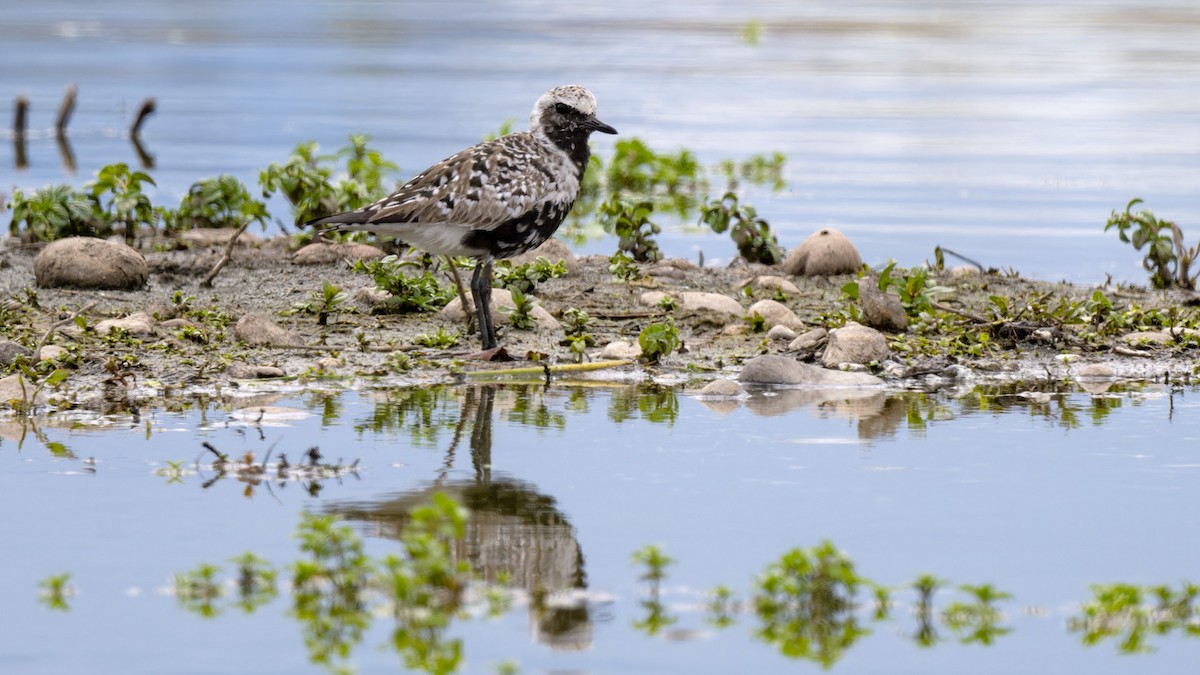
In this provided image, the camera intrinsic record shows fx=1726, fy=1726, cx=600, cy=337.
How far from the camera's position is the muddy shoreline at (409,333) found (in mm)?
8352

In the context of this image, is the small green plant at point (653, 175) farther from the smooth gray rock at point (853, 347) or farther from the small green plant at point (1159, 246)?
the smooth gray rock at point (853, 347)

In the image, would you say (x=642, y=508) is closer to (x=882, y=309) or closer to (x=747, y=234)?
(x=882, y=309)

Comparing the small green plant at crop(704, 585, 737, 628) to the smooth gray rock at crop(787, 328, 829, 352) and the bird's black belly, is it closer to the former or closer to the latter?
the smooth gray rock at crop(787, 328, 829, 352)

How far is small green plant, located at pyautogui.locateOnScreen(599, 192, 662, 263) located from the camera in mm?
11406

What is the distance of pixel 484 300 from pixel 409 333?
0.68m

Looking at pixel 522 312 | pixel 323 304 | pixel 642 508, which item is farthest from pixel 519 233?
pixel 642 508

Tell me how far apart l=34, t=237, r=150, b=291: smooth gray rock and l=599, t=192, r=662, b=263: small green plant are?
3116 mm

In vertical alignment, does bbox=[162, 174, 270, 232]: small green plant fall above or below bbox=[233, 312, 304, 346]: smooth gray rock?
above

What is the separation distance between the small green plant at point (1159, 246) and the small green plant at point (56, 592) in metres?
7.47

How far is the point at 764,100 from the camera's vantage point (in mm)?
24500

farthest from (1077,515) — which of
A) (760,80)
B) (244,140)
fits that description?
(760,80)

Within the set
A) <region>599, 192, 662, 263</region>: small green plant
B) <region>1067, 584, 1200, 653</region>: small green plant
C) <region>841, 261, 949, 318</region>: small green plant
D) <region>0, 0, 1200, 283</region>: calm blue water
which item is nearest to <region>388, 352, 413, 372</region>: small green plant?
<region>841, 261, 949, 318</region>: small green plant

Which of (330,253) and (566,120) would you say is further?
(330,253)

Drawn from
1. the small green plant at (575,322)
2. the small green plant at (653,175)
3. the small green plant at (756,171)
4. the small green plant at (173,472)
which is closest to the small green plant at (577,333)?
the small green plant at (575,322)
